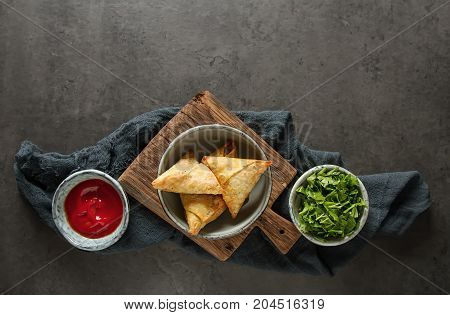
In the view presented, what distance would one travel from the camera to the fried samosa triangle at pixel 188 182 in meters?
1.28

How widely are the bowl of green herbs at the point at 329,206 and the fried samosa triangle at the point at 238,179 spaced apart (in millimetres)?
172

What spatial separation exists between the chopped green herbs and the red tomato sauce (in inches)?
21.2

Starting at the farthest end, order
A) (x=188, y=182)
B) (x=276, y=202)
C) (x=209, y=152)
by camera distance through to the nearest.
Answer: (x=276, y=202) → (x=209, y=152) → (x=188, y=182)

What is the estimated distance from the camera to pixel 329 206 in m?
1.36

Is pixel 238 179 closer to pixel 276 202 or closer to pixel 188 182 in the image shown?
pixel 188 182

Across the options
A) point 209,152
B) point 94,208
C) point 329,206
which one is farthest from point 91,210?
point 329,206

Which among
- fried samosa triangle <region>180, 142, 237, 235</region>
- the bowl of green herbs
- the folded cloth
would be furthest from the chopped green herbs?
fried samosa triangle <region>180, 142, 237, 235</region>

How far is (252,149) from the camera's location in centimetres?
136

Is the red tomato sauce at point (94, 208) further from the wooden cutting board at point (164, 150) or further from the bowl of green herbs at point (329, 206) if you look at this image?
the bowl of green herbs at point (329, 206)

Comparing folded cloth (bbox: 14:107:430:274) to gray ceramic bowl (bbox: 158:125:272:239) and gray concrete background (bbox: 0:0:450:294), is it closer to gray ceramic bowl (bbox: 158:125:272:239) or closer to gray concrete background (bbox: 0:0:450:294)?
gray ceramic bowl (bbox: 158:125:272:239)

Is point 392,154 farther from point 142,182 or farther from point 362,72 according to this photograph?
point 142,182

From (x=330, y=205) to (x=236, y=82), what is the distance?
0.91 meters

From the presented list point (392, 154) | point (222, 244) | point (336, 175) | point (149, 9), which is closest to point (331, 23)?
point (392, 154)

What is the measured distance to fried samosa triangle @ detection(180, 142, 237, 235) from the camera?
4.22 feet
